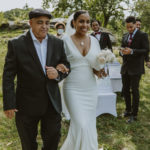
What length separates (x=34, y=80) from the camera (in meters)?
2.66

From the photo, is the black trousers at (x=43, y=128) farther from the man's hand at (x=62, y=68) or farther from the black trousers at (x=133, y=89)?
the black trousers at (x=133, y=89)

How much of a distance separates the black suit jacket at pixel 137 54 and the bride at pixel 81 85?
5.87 ft

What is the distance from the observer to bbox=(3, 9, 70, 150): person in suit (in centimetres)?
258

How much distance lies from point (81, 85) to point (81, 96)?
17 cm

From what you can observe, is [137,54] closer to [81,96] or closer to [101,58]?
[101,58]

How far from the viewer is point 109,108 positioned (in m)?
5.57

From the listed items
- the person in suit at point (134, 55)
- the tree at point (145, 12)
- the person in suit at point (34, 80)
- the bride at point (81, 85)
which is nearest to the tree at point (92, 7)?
the tree at point (145, 12)

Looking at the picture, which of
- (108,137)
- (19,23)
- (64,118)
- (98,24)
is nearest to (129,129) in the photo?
(108,137)

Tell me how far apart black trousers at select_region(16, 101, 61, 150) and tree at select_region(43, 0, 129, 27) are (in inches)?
993

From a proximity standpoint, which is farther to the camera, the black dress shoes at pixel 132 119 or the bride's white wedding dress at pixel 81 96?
the black dress shoes at pixel 132 119

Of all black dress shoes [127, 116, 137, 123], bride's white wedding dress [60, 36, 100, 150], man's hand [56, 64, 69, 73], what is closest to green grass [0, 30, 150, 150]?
black dress shoes [127, 116, 137, 123]

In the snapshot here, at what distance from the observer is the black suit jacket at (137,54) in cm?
493

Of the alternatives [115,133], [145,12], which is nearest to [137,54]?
[115,133]

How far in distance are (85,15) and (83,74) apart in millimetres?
904
